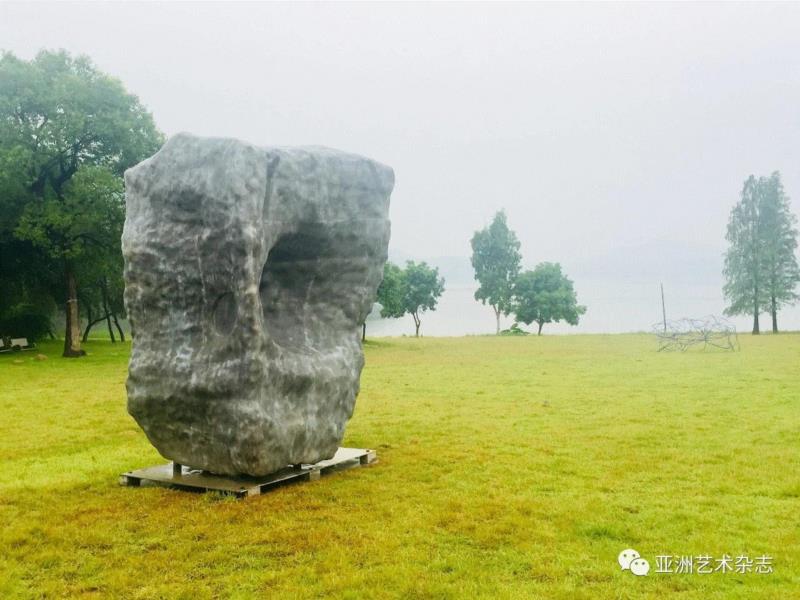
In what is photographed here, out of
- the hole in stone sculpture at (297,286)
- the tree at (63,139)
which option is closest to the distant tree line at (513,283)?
the tree at (63,139)

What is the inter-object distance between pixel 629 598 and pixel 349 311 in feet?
14.3

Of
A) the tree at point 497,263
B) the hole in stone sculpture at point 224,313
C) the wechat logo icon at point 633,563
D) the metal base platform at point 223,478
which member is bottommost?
the wechat logo icon at point 633,563

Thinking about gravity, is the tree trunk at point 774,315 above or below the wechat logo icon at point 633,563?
above

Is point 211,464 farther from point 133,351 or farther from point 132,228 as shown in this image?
point 132,228

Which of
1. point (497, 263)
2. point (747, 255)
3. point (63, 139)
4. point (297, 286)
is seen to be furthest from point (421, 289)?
point (297, 286)

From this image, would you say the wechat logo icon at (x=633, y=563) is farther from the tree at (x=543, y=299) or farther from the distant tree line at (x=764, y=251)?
the tree at (x=543, y=299)

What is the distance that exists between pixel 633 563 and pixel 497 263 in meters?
47.9

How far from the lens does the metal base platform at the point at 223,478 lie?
6969 mm

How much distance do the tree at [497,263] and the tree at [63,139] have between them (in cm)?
3215

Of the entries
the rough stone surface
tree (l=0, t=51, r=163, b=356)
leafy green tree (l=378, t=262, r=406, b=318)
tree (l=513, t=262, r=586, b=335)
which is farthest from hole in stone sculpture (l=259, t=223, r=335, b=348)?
tree (l=513, t=262, r=586, b=335)

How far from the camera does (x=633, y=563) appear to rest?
517 cm

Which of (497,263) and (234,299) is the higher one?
(497,263)

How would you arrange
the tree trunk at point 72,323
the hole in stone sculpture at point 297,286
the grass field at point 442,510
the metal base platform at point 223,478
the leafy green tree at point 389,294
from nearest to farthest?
the grass field at point 442,510 → the metal base platform at point 223,478 → the hole in stone sculpture at point 297,286 → the tree trunk at point 72,323 → the leafy green tree at point 389,294

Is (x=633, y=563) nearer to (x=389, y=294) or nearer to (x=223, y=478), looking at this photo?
(x=223, y=478)
